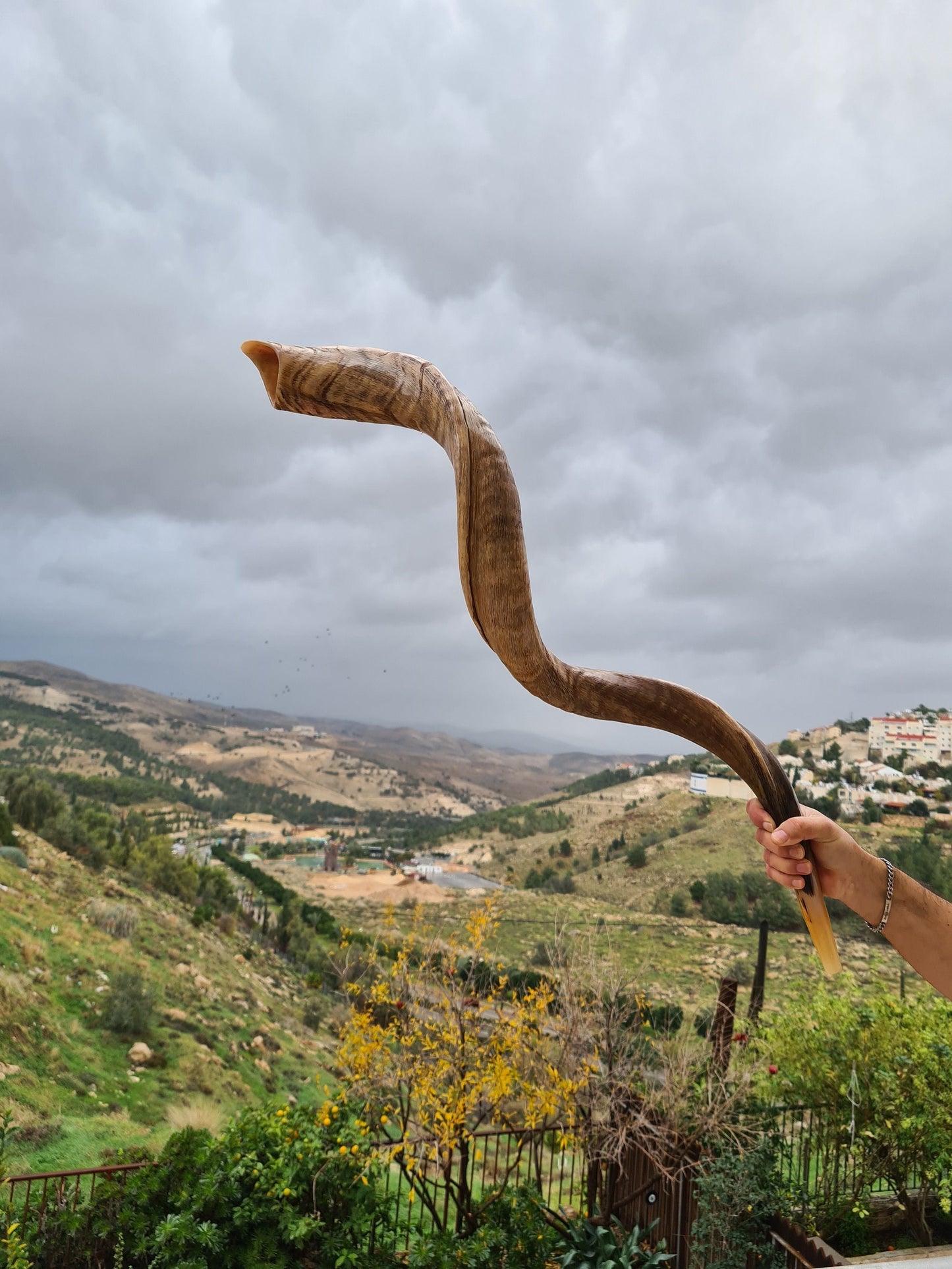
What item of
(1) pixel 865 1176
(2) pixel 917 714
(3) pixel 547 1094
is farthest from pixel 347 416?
(2) pixel 917 714

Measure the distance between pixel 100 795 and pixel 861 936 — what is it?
35569mm

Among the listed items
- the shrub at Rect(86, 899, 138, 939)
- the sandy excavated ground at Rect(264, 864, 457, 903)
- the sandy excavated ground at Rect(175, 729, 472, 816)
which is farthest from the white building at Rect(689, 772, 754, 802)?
the shrub at Rect(86, 899, 138, 939)

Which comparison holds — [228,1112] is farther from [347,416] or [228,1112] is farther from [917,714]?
[917,714]

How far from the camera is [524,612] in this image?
111 cm

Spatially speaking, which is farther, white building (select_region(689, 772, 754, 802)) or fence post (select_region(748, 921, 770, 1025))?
white building (select_region(689, 772, 754, 802))

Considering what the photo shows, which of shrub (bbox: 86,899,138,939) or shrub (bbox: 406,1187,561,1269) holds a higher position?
shrub (bbox: 406,1187,561,1269)

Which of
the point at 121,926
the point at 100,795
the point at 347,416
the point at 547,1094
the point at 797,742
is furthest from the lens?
the point at 797,742

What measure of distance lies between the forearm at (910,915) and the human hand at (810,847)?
2 cm

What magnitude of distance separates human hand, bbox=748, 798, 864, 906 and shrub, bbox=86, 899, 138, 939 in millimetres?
15768

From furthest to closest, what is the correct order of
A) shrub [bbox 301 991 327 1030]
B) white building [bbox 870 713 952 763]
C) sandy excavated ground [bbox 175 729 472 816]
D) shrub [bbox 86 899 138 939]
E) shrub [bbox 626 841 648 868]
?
sandy excavated ground [bbox 175 729 472 816] → white building [bbox 870 713 952 763] → shrub [bbox 626 841 648 868] → shrub [bbox 301 991 327 1030] → shrub [bbox 86 899 138 939]

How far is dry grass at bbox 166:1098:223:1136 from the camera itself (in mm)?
8560

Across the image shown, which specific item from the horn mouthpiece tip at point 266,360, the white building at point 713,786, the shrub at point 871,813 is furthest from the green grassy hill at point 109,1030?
the white building at point 713,786

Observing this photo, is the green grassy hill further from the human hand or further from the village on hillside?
the village on hillside

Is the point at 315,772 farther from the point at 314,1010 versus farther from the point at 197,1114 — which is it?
the point at 197,1114
